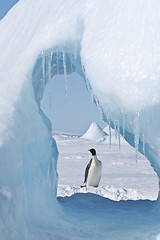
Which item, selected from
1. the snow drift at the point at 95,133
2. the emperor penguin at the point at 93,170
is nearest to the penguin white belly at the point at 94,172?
the emperor penguin at the point at 93,170

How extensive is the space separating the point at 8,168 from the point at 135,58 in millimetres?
1562

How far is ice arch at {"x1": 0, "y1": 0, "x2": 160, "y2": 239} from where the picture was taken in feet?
8.48

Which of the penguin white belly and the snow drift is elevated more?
the penguin white belly

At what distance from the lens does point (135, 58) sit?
285 cm

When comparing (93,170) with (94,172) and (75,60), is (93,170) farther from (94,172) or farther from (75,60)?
(75,60)

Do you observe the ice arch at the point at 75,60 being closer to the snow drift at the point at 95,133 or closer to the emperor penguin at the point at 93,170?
the emperor penguin at the point at 93,170

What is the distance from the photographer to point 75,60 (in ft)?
12.0

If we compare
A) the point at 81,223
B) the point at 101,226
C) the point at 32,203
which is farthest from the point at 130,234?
the point at 32,203

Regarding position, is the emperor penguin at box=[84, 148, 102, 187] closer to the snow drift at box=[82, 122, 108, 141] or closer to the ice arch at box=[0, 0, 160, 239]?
the ice arch at box=[0, 0, 160, 239]

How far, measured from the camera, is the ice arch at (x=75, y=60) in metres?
2.58

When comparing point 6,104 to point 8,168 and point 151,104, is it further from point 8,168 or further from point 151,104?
point 151,104

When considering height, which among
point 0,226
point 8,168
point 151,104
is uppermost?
point 151,104

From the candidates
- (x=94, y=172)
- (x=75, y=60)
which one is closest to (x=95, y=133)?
(x=94, y=172)

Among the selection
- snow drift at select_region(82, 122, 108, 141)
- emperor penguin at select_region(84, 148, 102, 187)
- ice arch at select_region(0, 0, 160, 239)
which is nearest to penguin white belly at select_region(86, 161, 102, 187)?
emperor penguin at select_region(84, 148, 102, 187)
